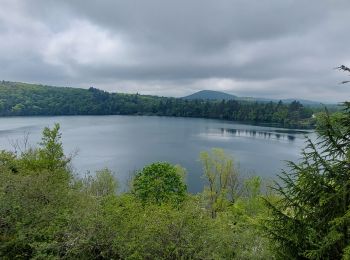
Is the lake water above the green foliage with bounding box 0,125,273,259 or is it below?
below

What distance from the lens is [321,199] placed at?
6918 millimetres

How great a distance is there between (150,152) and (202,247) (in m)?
64.8

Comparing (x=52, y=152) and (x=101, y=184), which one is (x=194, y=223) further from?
(x=101, y=184)

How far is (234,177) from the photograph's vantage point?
41.4 metres

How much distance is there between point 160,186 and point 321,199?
62.0 feet

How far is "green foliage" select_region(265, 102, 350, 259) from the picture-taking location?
678cm

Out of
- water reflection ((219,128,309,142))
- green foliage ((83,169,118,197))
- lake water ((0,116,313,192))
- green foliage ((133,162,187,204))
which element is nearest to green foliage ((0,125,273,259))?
green foliage ((133,162,187,204))

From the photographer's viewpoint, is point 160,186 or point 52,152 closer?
point 160,186

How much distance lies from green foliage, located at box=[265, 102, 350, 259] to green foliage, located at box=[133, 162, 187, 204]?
1753 cm

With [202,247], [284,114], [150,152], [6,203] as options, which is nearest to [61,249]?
[6,203]

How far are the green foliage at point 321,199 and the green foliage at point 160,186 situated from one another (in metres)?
17.5

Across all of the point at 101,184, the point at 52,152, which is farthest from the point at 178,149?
the point at 52,152

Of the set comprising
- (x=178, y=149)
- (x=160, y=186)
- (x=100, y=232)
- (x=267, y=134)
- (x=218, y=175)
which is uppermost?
(x=100, y=232)

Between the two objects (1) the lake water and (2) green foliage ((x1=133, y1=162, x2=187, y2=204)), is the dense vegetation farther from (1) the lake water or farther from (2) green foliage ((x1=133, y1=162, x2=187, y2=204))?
(1) the lake water
